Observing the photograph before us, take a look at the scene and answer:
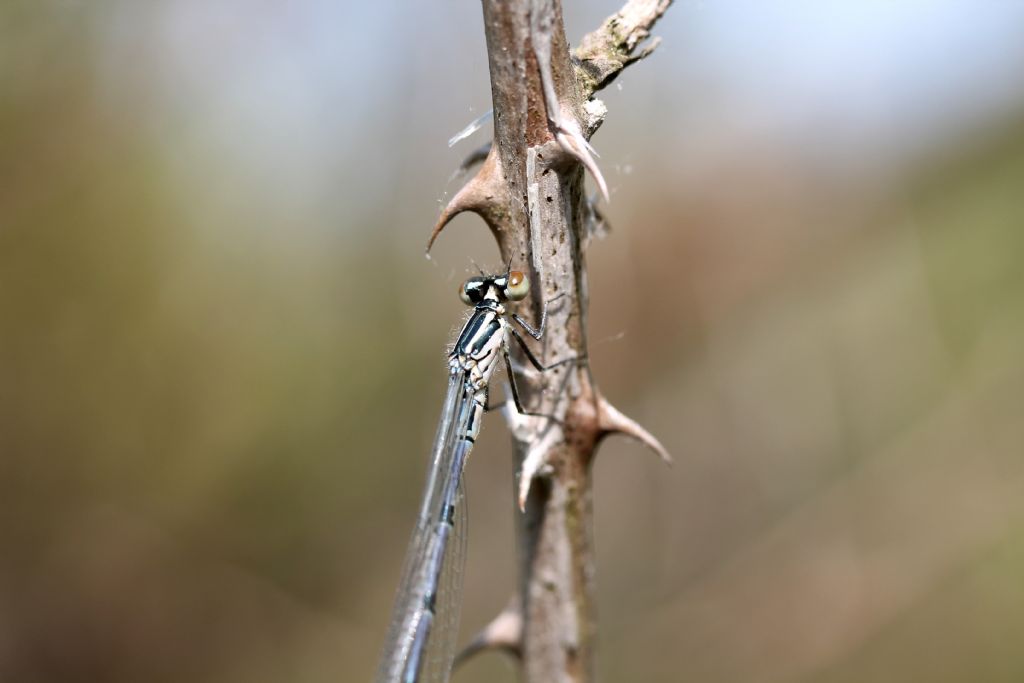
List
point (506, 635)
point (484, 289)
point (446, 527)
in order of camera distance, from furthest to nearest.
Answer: point (446, 527) < point (484, 289) < point (506, 635)

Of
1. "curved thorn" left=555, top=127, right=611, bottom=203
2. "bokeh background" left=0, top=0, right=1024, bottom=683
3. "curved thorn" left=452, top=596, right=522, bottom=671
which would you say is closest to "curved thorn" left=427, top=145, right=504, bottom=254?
"curved thorn" left=555, top=127, right=611, bottom=203

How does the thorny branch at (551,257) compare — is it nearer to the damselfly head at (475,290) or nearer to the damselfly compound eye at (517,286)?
the damselfly compound eye at (517,286)

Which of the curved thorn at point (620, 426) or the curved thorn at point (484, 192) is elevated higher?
the curved thorn at point (484, 192)

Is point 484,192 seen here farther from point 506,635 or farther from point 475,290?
point 506,635

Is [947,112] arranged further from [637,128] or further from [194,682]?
[194,682]

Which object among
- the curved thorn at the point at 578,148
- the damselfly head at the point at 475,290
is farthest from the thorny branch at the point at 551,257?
the damselfly head at the point at 475,290

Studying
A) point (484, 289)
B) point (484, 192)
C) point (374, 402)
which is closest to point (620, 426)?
point (484, 192)

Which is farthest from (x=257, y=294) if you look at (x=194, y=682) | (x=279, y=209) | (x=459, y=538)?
(x=459, y=538)
